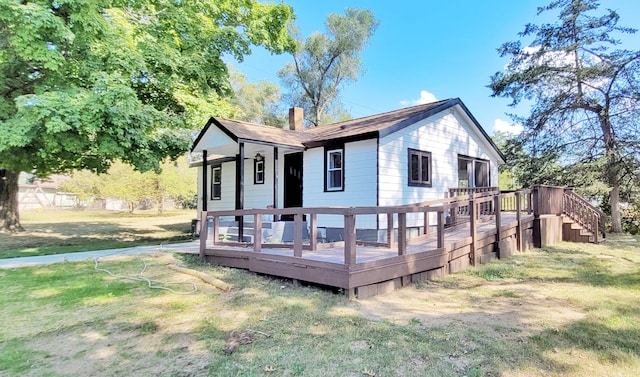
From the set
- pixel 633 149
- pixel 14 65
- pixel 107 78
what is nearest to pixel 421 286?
pixel 107 78

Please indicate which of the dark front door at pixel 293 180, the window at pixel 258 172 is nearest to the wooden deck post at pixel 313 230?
the dark front door at pixel 293 180

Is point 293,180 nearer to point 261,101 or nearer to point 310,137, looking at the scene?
point 310,137

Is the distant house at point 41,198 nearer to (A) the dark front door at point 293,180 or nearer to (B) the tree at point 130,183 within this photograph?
(B) the tree at point 130,183

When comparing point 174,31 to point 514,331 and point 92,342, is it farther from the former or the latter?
point 514,331

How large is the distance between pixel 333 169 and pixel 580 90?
11928mm

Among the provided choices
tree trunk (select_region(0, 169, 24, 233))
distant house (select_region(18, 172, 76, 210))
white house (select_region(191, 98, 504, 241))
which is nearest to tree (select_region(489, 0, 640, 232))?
white house (select_region(191, 98, 504, 241))

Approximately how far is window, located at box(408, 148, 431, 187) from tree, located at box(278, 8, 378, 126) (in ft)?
57.3

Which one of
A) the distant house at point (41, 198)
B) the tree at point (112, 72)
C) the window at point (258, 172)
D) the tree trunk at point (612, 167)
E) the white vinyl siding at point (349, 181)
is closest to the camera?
the tree at point (112, 72)

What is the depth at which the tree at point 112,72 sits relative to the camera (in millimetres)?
7934

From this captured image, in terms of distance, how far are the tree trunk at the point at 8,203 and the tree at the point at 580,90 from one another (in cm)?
2081

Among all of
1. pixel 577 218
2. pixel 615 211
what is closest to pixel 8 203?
pixel 577 218

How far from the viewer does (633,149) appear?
533 inches

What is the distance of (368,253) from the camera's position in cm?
616

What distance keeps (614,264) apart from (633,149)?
900cm
